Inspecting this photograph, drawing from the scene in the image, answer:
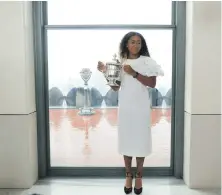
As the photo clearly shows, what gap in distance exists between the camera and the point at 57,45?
2678 mm

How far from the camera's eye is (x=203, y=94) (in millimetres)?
2352

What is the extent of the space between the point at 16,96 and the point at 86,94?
645 millimetres

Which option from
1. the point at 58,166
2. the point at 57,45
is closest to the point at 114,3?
the point at 57,45

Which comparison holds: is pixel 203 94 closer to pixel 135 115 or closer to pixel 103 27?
pixel 135 115

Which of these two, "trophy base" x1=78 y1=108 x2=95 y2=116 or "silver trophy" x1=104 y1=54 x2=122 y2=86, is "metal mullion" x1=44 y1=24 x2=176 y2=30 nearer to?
"silver trophy" x1=104 y1=54 x2=122 y2=86

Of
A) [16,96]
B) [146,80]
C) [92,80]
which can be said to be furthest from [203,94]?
[16,96]

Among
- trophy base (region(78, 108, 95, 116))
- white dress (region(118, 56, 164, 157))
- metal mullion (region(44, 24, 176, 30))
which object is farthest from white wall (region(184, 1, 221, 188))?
trophy base (region(78, 108, 95, 116))

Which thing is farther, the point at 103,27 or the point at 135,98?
the point at 103,27

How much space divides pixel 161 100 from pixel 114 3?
1.00m

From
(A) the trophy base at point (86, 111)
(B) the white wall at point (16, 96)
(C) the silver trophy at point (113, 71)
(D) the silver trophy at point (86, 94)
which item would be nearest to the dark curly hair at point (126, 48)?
(C) the silver trophy at point (113, 71)

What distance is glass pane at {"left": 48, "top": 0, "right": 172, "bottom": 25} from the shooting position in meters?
2.60

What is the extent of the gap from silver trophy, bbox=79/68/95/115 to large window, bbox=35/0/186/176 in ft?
0.10

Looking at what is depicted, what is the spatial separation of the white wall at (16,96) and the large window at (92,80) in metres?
0.19

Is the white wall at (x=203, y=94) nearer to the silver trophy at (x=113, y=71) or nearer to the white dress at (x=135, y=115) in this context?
the white dress at (x=135, y=115)
